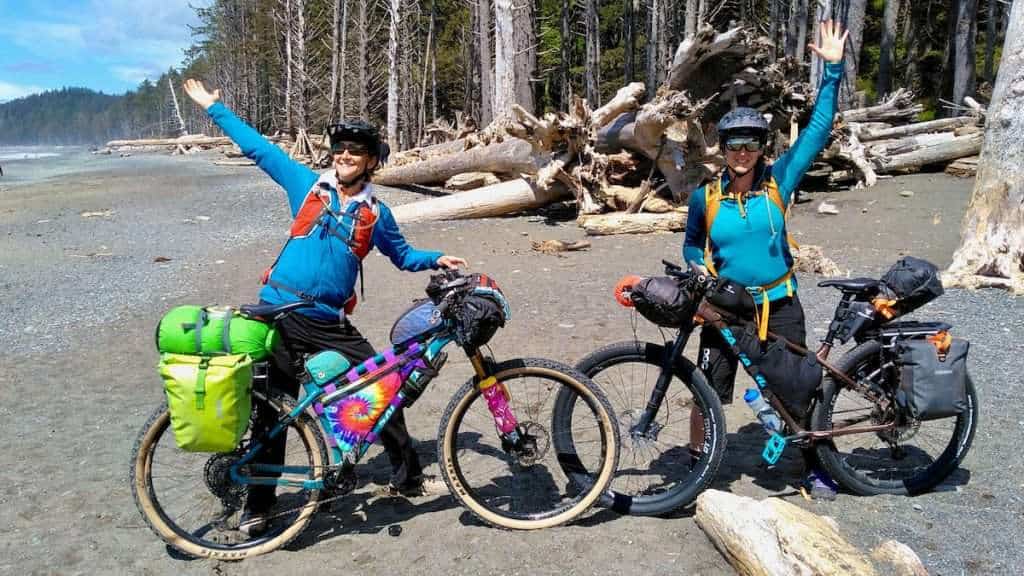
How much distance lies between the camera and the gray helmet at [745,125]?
3559 millimetres

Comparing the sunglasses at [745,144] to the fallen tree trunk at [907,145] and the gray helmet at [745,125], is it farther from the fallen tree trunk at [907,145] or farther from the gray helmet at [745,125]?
the fallen tree trunk at [907,145]

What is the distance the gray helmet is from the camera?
356cm

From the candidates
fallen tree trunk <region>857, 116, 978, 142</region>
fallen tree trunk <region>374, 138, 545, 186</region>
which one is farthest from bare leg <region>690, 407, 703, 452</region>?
fallen tree trunk <region>857, 116, 978, 142</region>

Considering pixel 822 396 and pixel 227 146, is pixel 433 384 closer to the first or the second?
pixel 822 396

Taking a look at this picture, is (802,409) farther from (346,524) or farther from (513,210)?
(513,210)

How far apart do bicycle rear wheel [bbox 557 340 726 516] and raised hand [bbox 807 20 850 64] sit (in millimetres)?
1669

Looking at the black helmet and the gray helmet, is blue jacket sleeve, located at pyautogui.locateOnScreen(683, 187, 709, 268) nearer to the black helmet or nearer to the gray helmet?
the gray helmet

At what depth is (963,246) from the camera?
332 inches

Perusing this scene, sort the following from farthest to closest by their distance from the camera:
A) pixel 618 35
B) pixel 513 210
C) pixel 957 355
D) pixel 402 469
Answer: pixel 618 35 < pixel 513 210 < pixel 402 469 < pixel 957 355

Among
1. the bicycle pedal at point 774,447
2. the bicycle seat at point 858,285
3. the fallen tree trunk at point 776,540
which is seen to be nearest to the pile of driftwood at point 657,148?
the bicycle seat at point 858,285

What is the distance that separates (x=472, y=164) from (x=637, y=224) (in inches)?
210

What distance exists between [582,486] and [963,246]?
22.7 ft

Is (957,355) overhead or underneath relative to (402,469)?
overhead

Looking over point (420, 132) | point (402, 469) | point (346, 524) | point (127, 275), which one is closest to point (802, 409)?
point (402, 469)
